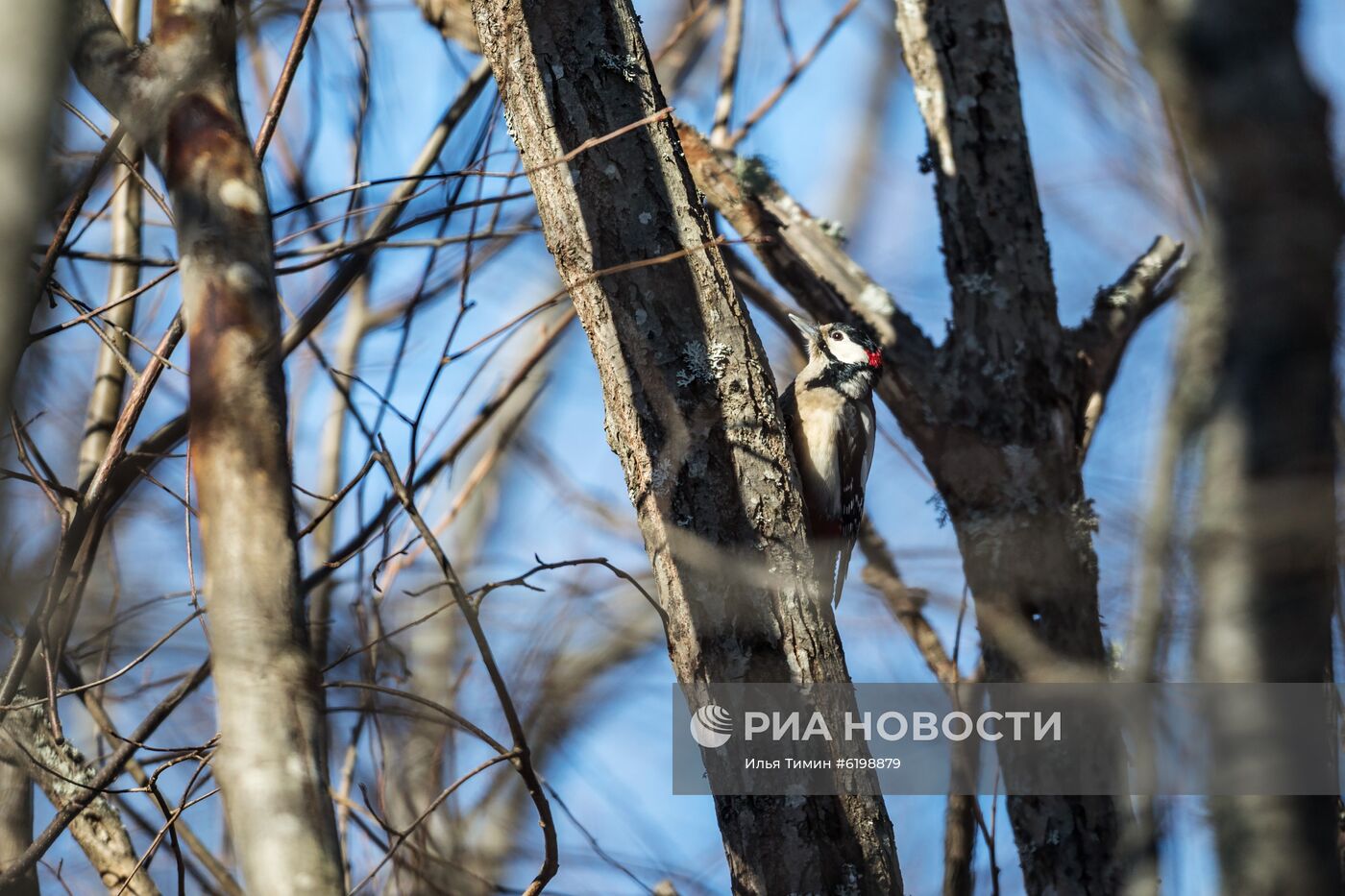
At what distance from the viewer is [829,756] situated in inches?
90.7

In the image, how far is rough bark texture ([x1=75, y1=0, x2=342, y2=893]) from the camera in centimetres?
148

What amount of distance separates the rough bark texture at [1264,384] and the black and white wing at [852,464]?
9.49 ft

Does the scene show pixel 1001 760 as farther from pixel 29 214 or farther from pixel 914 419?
pixel 29 214

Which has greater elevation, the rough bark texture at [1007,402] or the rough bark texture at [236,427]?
the rough bark texture at [1007,402]

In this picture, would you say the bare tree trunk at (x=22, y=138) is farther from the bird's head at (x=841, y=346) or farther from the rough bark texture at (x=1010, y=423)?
the bird's head at (x=841, y=346)

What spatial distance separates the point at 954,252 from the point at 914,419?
2.00 ft

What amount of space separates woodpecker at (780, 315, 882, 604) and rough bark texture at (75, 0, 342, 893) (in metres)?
2.70

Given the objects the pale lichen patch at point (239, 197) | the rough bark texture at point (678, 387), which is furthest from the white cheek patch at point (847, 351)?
the pale lichen patch at point (239, 197)

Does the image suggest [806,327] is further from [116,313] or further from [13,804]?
[13,804]

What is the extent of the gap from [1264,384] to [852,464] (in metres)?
3.12

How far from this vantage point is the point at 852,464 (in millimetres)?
4488

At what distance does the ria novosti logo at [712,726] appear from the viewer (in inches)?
91.1

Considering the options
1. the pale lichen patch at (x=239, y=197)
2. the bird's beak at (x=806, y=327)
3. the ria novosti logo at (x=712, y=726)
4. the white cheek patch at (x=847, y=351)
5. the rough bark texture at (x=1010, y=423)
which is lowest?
the ria novosti logo at (x=712, y=726)

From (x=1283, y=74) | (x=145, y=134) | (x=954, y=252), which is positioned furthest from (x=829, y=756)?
(x=954, y=252)
